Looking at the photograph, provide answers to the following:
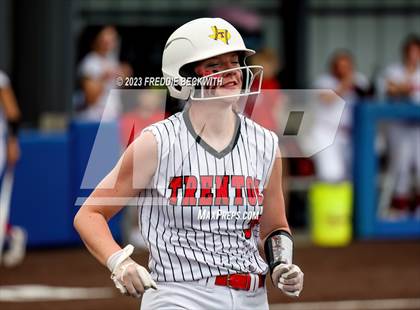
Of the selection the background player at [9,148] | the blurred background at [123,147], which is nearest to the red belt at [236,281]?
the blurred background at [123,147]

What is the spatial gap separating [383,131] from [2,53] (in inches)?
162

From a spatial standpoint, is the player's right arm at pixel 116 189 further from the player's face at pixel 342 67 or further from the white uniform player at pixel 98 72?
the player's face at pixel 342 67

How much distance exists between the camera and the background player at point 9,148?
439 inches

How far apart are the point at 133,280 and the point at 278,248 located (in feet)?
2.37

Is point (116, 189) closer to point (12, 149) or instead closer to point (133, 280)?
point (133, 280)

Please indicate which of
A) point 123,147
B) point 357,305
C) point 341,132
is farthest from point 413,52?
point 357,305

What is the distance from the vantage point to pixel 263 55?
42.9 feet

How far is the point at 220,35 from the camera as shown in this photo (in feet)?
15.0

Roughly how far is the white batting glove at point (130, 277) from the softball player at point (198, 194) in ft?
0.46

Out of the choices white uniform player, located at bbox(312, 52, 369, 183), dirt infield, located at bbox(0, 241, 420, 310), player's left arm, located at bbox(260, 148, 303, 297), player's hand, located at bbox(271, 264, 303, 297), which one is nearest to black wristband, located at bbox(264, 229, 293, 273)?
player's left arm, located at bbox(260, 148, 303, 297)

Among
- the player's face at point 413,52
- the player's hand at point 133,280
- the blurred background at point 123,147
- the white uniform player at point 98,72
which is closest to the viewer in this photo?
the player's hand at point 133,280

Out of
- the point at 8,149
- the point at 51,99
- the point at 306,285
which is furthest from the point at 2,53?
the point at 306,285

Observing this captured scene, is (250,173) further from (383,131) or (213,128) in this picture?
(383,131)

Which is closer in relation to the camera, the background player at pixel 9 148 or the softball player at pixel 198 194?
the softball player at pixel 198 194
